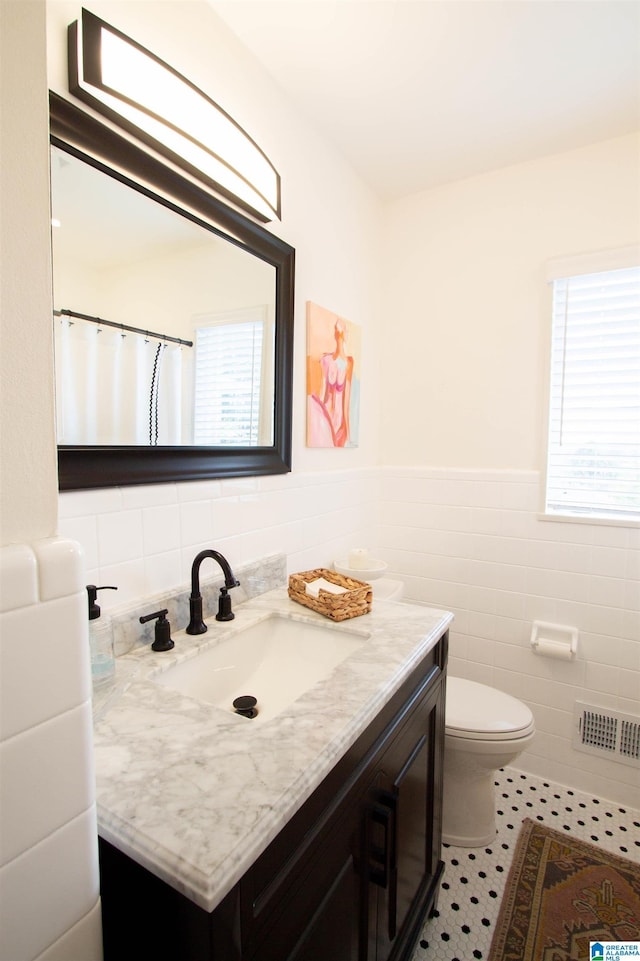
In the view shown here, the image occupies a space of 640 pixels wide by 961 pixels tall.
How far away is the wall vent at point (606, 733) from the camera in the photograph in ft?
5.93

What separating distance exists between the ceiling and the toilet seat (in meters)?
2.10

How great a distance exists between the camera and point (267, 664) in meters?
1.21

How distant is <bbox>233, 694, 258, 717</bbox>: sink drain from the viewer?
0.99 m

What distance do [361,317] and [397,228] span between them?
532mm

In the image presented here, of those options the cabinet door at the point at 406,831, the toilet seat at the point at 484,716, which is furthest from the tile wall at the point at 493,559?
the cabinet door at the point at 406,831

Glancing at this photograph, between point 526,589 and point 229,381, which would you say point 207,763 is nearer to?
point 229,381

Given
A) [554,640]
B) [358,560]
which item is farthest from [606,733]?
[358,560]

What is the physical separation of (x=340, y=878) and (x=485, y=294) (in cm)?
209

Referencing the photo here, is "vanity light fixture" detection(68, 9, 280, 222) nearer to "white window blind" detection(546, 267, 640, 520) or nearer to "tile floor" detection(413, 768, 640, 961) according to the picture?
"white window blind" detection(546, 267, 640, 520)

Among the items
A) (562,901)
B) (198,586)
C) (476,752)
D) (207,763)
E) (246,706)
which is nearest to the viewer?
(207,763)

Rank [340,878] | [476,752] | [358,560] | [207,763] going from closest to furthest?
[207,763], [340,878], [476,752], [358,560]

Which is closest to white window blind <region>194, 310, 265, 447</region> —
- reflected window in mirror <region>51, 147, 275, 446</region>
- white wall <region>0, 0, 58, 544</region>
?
reflected window in mirror <region>51, 147, 275, 446</region>

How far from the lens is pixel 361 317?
2.11 metres

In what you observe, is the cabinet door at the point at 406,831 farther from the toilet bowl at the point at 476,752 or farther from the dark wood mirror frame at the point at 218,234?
the dark wood mirror frame at the point at 218,234
